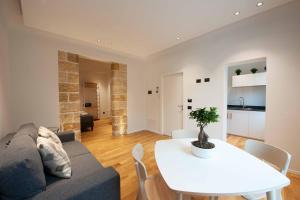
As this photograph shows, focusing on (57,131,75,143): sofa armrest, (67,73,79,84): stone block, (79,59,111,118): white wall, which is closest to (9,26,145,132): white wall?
(67,73,79,84): stone block

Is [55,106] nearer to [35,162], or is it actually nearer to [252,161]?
[35,162]

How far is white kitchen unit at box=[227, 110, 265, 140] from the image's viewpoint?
11.9 feet

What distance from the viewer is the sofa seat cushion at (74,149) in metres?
1.90

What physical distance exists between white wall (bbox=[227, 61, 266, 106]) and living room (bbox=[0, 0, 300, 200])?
1.36 meters

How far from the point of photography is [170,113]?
425cm

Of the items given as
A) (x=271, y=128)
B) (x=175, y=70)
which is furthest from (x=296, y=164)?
(x=175, y=70)

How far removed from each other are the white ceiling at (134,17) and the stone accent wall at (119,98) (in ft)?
4.20

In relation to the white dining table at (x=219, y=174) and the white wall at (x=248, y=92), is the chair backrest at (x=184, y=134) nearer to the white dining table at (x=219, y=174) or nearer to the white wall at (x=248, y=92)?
the white dining table at (x=219, y=174)

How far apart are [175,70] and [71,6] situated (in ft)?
9.22

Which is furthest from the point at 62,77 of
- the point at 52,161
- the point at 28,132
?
the point at 52,161

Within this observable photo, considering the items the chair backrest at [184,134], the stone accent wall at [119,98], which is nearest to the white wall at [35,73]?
the stone accent wall at [119,98]

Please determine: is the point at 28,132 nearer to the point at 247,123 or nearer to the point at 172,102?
→ the point at 172,102

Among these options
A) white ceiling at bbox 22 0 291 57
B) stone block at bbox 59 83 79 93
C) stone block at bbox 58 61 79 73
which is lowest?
stone block at bbox 59 83 79 93

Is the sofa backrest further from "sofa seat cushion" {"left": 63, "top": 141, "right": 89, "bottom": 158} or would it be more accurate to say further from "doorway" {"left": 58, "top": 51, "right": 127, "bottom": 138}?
"doorway" {"left": 58, "top": 51, "right": 127, "bottom": 138}
